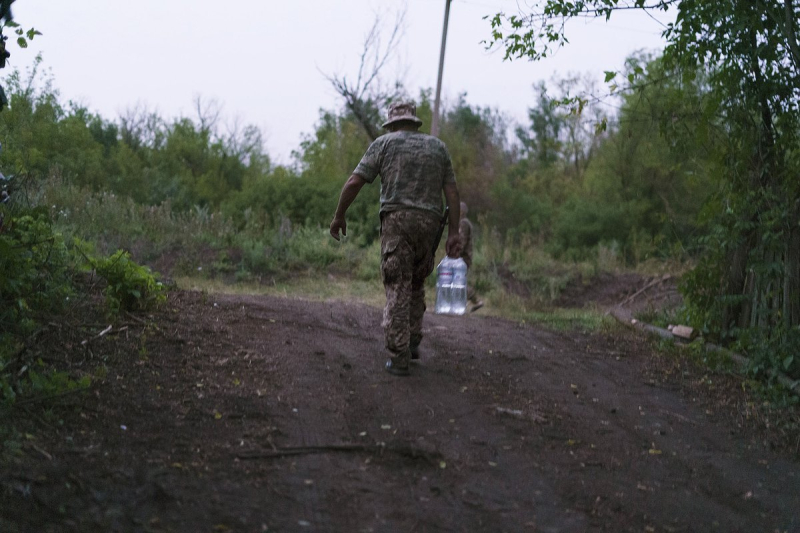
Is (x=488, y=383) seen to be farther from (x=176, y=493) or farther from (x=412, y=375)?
(x=176, y=493)

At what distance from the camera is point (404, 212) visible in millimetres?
7191

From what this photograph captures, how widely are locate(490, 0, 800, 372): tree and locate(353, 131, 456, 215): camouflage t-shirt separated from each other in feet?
9.06

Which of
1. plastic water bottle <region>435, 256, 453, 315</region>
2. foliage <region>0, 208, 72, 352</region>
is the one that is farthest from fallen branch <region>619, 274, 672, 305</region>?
foliage <region>0, 208, 72, 352</region>

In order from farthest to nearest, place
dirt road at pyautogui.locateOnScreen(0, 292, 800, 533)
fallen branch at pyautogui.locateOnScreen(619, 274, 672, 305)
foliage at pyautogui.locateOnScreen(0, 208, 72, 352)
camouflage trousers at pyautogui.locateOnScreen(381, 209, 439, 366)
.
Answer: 1. fallen branch at pyautogui.locateOnScreen(619, 274, 672, 305)
2. camouflage trousers at pyautogui.locateOnScreen(381, 209, 439, 366)
3. foliage at pyautogui.locateOnScreen(0, 208, 72, 352)
4. dirt road at pyautogui.locateOnScreen(0, 292, 800, 533)

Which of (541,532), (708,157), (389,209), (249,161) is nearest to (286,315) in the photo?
(389,209)

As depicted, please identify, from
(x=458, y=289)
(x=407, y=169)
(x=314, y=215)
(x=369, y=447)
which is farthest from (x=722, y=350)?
(x=314, y=215)

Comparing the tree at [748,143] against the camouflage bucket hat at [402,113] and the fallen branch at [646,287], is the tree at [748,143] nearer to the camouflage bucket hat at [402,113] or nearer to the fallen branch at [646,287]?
the camouflage bucket hat at [402,113]

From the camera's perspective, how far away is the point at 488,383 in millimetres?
7211

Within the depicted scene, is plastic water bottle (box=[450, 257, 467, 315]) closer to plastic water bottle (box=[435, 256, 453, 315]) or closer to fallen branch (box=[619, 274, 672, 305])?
plastic water bottle (box=[435, 256, 453, 315])

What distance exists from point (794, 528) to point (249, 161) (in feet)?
162

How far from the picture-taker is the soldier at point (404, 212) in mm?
7133

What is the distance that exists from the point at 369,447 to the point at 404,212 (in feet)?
8.16

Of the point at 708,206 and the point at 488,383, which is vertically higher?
the point at 708,206

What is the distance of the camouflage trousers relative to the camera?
711 cm
